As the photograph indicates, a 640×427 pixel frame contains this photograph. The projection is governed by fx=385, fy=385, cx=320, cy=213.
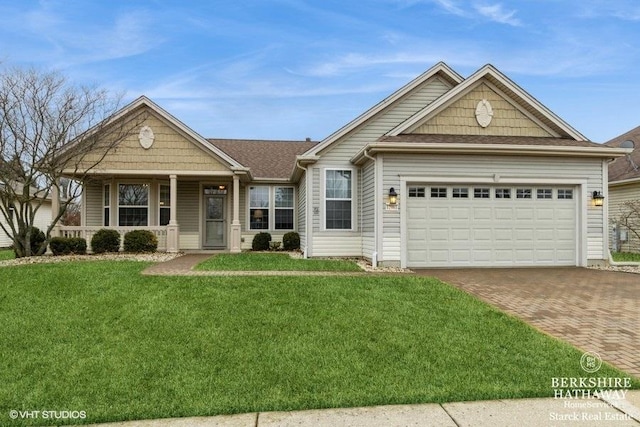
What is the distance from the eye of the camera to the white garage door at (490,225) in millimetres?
10953

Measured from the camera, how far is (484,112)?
1188cm

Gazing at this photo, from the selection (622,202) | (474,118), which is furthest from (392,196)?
(622,202)

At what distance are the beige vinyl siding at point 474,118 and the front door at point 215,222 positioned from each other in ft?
30.0

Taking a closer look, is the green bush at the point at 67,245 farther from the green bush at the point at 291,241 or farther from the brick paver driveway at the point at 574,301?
the brick paver driveway at the point at 574,301

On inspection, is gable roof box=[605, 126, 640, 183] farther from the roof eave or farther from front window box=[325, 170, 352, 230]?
front window box=[325, 170, 352, 230]

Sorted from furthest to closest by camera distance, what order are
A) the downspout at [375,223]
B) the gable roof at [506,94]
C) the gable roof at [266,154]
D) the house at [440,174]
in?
the gable roof at [266,154], the gable roof at [506,94], the house at [440,174], the downspout at [375,223]

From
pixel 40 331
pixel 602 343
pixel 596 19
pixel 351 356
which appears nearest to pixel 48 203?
pixel 40 331

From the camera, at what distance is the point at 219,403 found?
10.8 ft

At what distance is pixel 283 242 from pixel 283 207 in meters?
1.78

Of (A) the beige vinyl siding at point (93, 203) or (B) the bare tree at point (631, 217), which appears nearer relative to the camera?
(A) the beige vinyl siding at point (93, 203)

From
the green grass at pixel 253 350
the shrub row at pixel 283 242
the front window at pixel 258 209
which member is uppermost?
the front window at pixel 258 209

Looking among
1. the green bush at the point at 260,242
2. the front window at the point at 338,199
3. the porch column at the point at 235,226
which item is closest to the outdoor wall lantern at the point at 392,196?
the front window at the point at 338,199

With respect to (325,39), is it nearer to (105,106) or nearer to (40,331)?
(105,106)

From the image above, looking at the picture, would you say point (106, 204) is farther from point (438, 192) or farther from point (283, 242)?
point (438, 192)
